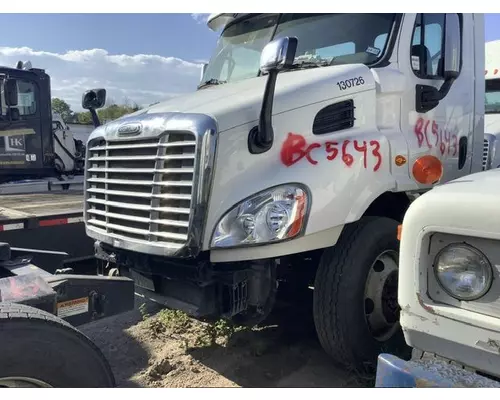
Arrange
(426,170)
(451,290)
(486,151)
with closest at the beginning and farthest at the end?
1. (451,290)
2. (426,170)
3. (486,151)

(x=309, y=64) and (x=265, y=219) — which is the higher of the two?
(x=309, y=64)

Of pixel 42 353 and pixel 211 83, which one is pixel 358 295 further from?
pixel 211 83

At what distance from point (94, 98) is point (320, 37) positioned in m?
2.06

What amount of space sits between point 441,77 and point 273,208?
1.98 metres

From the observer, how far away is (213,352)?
409 cm

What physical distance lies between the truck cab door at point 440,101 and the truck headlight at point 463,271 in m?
1.78

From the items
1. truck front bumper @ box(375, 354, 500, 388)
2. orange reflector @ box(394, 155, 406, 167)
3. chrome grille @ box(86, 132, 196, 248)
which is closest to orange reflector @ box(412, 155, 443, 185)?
orange reflector @ box(394, 155, 406, 167)

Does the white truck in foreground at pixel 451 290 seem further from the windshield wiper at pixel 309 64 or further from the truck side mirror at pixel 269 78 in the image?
the windshield wiper at pixel 309 64

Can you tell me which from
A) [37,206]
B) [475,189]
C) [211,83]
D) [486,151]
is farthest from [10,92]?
[475,189]

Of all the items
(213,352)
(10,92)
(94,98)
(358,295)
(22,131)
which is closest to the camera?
(358,295)

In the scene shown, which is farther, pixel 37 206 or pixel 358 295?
pixel 37 206

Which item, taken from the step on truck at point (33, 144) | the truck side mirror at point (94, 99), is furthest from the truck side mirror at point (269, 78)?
the step on truck at point (33, 144)

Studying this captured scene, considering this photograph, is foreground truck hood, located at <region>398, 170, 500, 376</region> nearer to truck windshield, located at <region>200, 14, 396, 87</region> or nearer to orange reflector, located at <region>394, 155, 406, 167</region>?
orange reflector, located at <region>394, 155, 406, 167</region>

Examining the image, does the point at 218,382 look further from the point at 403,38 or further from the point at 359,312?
the point at 403,38
